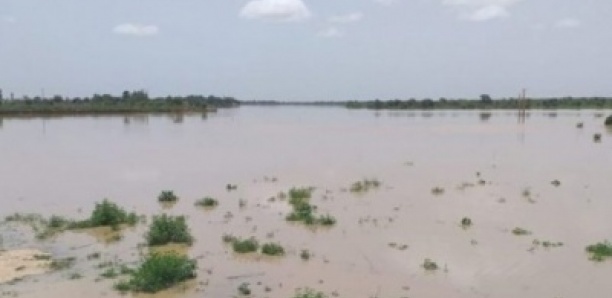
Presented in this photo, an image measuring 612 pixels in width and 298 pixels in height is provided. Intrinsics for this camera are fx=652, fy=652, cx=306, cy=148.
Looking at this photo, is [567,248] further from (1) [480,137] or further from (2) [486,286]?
(1) [480,137]

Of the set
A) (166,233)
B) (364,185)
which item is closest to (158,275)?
(166,233)

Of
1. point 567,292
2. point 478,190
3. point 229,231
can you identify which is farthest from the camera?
point 478,190

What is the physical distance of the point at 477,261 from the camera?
1059cm

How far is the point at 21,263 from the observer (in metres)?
10.4

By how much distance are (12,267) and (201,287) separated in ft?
10.4

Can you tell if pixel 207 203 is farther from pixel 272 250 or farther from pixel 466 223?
pixel 466 223

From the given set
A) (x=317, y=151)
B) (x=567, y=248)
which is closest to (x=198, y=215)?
(x=567, y=248)

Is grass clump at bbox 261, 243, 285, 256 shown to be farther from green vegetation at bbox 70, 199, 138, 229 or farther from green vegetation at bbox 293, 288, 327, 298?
green vegetation at bbox 70, 199, 138, 229

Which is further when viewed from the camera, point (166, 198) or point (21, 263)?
point (166, 198)

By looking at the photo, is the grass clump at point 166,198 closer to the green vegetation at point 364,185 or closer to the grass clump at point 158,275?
the green vegetation at point 364,185

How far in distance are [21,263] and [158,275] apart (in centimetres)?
282

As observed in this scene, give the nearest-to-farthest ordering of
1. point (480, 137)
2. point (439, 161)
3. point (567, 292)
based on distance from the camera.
Result: point (567, 292), point (439, 161), point (480, 137)

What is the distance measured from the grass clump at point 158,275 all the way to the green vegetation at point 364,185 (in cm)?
939

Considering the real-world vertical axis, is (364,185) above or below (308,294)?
below
